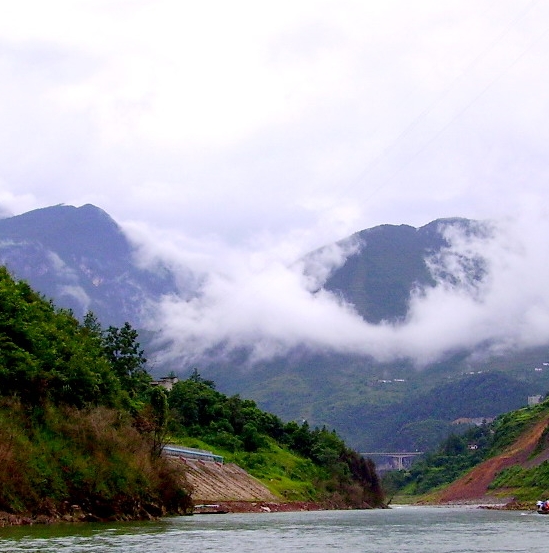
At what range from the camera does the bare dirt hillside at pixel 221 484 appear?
120m

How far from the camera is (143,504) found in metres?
80.2

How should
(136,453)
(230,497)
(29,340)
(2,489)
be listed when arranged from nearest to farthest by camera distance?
(2,489) < (29,340) < (136,453) < (230,497)

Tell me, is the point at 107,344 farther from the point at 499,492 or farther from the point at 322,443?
the point at 499,492

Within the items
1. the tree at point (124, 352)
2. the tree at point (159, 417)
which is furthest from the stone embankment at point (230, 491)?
the tree at point (159, 417)

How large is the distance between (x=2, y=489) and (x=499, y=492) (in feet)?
469

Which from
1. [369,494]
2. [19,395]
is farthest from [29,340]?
[369,494]

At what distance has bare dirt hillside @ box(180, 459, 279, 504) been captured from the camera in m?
120

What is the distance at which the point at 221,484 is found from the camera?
422 ft

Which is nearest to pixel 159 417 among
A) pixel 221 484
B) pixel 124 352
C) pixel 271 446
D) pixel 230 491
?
pixel 230 491

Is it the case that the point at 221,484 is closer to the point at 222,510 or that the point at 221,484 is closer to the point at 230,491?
the point at 230,491

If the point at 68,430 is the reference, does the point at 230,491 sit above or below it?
below

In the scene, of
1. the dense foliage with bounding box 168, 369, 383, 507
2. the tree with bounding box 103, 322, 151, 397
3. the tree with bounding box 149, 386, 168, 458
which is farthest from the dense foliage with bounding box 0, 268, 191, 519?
the dense foliage with bounding box 168, 369, 383, 507

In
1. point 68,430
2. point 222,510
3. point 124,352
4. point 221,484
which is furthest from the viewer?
point 124,352

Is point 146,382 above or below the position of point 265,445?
above
